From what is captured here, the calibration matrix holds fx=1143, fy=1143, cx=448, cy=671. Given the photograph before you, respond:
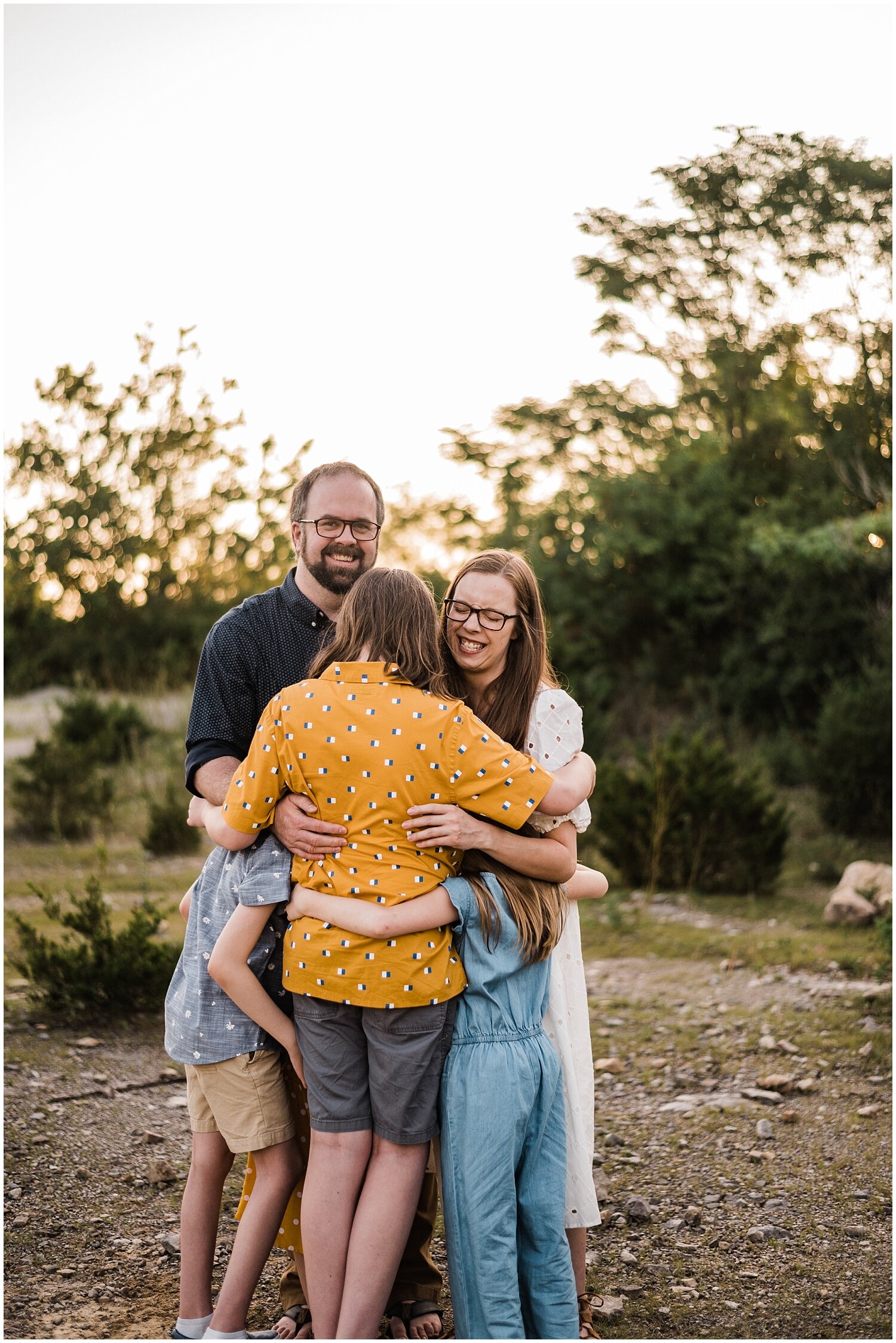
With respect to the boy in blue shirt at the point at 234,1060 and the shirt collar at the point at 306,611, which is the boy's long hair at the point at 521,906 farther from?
the shirt collar at the point at 306,611

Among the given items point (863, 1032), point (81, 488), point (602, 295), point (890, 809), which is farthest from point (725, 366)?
point (863, 1032)

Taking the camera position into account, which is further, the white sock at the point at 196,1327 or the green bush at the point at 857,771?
the green bush at the point at 857,771

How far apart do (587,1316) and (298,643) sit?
1.77m

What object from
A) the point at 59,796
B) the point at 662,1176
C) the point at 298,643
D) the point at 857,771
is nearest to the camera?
the point at 298,643

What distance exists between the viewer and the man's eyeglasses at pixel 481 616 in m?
2.54

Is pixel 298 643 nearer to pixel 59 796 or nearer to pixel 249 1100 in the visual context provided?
pixel 249 1100

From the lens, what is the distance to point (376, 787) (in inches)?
89.4

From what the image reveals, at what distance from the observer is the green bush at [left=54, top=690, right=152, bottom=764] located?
11.5 meters

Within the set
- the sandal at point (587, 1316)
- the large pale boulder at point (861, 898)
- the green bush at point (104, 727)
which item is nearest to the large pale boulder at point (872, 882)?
the large pale boulder at point (861, 898)

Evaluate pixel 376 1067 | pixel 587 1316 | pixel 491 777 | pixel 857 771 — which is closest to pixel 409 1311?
pixel 587 1316

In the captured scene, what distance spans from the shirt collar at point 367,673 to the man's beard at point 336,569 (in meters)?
0.54

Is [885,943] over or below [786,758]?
below

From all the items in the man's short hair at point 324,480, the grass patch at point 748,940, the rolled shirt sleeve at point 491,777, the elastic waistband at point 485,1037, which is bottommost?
the grass patch at point 748,940

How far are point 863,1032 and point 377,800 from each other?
150 inches
